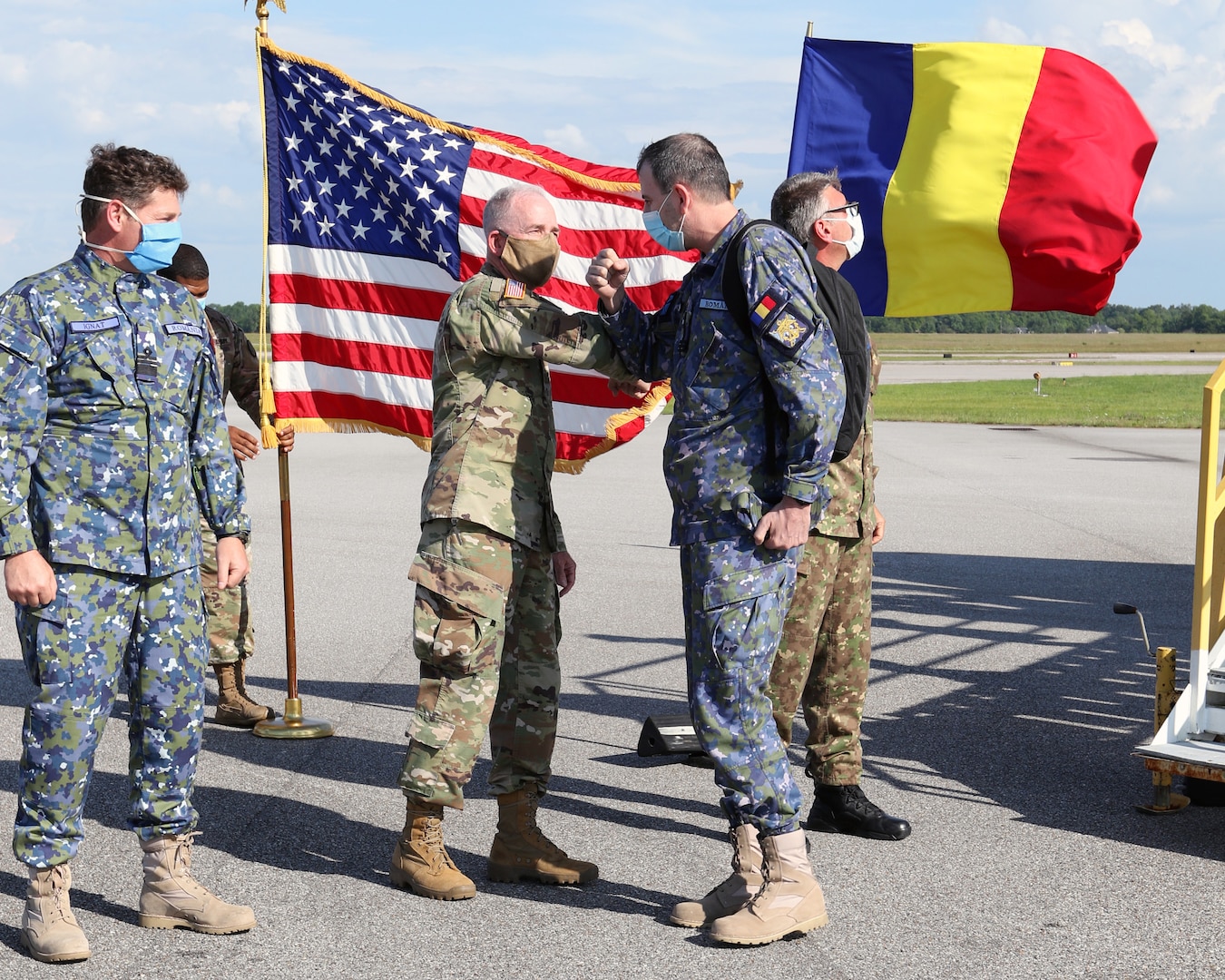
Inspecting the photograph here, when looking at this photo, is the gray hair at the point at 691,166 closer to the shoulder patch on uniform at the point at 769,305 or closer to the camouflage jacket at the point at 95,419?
the shoulder patch on uniform at the point at 769,305

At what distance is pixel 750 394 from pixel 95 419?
189 cm

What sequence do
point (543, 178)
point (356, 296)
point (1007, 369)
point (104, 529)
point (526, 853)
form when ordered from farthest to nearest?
point (1007, 369) < point (356, 296) < point (543, 178) < point (526, 853) < point (104, 529)

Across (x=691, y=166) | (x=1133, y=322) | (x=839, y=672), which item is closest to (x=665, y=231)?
(x=691, y=166)

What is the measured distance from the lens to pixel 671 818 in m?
5.09

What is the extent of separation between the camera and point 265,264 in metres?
5.88

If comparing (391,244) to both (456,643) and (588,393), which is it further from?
(456,643)

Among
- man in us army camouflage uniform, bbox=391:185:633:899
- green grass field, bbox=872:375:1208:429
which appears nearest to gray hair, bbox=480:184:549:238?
man in us army camouflage uniform, bbox=391:185:633:899

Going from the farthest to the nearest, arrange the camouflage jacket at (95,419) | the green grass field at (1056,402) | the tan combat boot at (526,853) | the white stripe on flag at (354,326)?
the green grass field at (1056,402), the white stripe on flag at (354,326), the tan combat boot at (526,853), the camouflage jacket at (95,419)

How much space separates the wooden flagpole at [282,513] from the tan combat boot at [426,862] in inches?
72.0

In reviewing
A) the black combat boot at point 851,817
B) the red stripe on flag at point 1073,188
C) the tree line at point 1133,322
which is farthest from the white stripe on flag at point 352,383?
the tree line at point 1133,322

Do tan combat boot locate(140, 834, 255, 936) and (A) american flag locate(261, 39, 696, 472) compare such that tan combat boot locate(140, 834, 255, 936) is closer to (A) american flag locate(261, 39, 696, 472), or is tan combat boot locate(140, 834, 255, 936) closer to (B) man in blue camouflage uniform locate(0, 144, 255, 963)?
(B) man in blue camouflage uniform locate(0, 144, 255, 963)

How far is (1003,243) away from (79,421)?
14.5 ft

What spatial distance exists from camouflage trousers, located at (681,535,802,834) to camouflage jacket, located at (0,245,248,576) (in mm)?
1547

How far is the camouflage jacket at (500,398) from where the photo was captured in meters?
4.20
